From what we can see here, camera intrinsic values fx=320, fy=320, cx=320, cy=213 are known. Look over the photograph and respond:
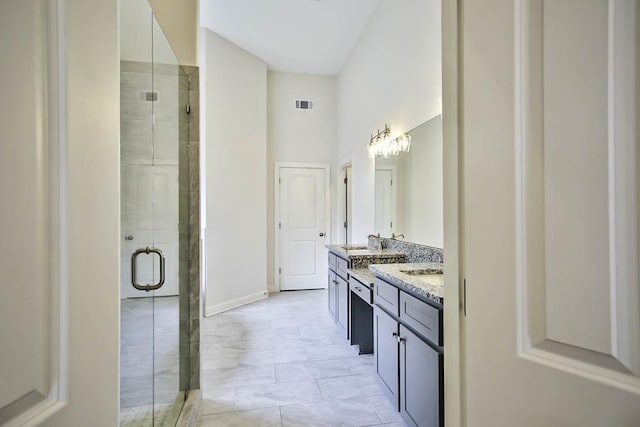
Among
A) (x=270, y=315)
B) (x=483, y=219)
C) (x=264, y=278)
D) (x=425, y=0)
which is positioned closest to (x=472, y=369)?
(x=483, y=219)

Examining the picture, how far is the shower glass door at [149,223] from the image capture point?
1319 mm

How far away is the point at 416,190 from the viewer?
9.59ft

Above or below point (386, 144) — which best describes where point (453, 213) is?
below

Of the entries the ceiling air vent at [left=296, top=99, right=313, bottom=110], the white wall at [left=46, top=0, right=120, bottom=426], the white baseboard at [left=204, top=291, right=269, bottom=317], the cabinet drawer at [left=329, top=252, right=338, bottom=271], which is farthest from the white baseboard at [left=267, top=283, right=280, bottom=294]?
the white wall at [left=46, top=0, right=120, bottom=426]

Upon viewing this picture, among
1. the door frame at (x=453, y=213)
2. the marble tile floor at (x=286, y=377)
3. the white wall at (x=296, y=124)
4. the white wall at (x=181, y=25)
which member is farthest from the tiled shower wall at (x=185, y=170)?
the white wall at (x=296, y=124)

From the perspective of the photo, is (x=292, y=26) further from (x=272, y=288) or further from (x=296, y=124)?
(x=272, y=288)

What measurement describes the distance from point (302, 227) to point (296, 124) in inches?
70.5

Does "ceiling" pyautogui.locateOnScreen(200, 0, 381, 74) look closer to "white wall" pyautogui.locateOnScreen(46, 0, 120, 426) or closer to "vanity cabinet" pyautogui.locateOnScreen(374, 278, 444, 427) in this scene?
"vanity cabinet" pyautogui.locateOnScreen(374, 278, 444, 427)

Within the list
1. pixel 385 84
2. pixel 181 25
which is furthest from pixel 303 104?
pixel 181 25

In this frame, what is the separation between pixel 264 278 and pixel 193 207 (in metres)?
3.14

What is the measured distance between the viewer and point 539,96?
1.97 feet

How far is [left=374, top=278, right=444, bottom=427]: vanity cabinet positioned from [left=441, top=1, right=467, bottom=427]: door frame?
734mm

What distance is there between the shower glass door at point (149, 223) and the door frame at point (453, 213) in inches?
42.9

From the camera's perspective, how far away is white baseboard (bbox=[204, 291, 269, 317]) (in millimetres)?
4219
